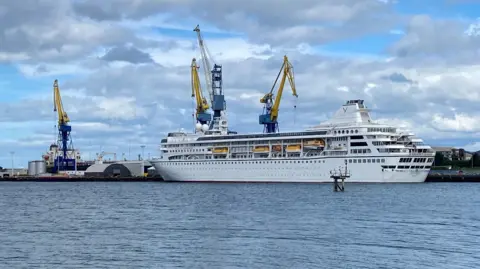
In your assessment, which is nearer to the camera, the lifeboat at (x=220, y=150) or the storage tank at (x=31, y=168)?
the lifeboat at (x=220, y=150)

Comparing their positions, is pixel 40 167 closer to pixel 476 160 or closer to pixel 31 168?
pixel 31 168

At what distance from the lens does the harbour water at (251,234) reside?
107 ft

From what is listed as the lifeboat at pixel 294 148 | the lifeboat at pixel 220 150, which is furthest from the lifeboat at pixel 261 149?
the lifeboat at pixel 220 150

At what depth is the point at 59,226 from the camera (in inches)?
1842

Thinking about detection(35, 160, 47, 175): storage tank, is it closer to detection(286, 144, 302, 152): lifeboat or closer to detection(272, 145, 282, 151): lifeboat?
detection(272, 145, 282, 151): lifeboat

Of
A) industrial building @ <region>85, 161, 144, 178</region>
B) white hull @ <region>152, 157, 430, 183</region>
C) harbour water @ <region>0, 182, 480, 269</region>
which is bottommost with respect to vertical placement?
harbour water @ <region>0, 182, 480, 269</region>

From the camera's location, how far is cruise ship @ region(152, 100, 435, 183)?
9019 cm

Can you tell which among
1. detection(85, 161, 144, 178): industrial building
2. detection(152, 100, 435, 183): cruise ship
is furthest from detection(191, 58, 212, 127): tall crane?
detection(85, 161, 144, 178): industrial building

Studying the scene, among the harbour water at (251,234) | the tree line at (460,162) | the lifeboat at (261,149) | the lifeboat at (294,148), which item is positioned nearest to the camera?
the harbour water at (251,234)

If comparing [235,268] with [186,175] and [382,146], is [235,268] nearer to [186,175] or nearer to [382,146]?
[382,146]

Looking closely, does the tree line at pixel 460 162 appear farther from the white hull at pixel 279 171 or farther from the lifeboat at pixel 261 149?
the white hull at pixel 279 171

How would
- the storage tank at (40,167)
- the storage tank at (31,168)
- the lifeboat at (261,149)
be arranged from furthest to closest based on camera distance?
1. the storage tank at (31,168)
2. the storage tank at (40,167)
3. the lifeboat at (261,149)

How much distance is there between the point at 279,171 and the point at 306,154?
434 centimetres

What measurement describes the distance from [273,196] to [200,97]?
54.8 meters
